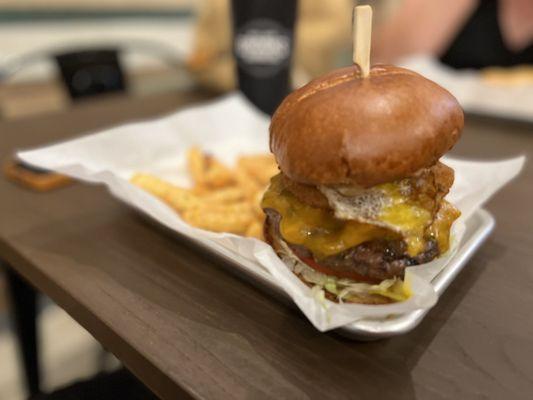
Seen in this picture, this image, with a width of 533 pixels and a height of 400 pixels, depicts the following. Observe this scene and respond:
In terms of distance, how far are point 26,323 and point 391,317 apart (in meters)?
1.08

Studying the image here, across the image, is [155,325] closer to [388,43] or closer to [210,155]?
[210,155]

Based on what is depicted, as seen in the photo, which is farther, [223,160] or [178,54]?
[178,54]

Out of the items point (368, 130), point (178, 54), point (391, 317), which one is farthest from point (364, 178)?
point (178, 54)

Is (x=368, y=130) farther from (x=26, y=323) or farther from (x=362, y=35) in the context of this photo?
(x=26, y=323)

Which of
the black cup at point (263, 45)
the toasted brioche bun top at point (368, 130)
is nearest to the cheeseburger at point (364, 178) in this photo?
the toasted brioche bun top at point (368, 130)

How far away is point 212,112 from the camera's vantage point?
5.23ft

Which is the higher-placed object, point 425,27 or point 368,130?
point 368,130

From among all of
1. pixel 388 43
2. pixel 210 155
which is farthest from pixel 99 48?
pixel 388 43

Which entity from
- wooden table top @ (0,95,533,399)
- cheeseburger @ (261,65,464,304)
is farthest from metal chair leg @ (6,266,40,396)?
cheeseburger @ (261,65,464,304)

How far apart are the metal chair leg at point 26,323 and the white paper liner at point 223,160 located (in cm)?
41

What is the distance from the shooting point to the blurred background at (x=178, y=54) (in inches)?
78.8

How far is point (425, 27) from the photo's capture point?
3.13 metres

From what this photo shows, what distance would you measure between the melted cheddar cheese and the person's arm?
95.5 inches

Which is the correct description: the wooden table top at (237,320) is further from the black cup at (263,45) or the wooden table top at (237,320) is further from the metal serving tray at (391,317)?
the black cup at (263,45)
